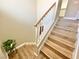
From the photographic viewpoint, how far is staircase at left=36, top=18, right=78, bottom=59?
3.32m

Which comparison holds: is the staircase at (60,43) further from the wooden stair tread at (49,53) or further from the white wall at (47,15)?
the white wall at (47,15)

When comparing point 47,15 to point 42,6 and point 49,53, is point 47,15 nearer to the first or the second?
point 42,6

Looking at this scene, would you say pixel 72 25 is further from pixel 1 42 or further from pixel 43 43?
pixel 1 42

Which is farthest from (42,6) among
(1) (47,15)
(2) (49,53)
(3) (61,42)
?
(2) (49,53)

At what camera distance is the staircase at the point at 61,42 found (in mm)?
3323

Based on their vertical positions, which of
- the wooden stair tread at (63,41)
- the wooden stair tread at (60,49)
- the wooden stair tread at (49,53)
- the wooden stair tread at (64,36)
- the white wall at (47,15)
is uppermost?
the white wall at (47,15)

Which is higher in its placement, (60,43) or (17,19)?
(17,19)

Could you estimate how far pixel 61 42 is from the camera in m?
3.64

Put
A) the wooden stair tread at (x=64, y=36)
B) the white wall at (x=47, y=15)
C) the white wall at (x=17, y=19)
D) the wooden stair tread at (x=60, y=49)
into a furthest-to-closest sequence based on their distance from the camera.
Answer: the white wall at (x=17, y=19)
the white wall at (x=47, y=15)
the wooden stair tread at (x=64, y=36)
the wooden stair tread at (x=60, y=49)

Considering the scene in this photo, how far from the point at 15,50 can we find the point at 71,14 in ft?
10.3

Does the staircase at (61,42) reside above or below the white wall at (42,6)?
below

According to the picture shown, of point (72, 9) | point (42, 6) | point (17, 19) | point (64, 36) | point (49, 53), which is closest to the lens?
point (49, 53)

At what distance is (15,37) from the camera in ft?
16.8

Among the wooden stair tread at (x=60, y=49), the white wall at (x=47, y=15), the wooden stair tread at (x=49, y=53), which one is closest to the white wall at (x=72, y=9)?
the white wall at (x=47, y=15)
